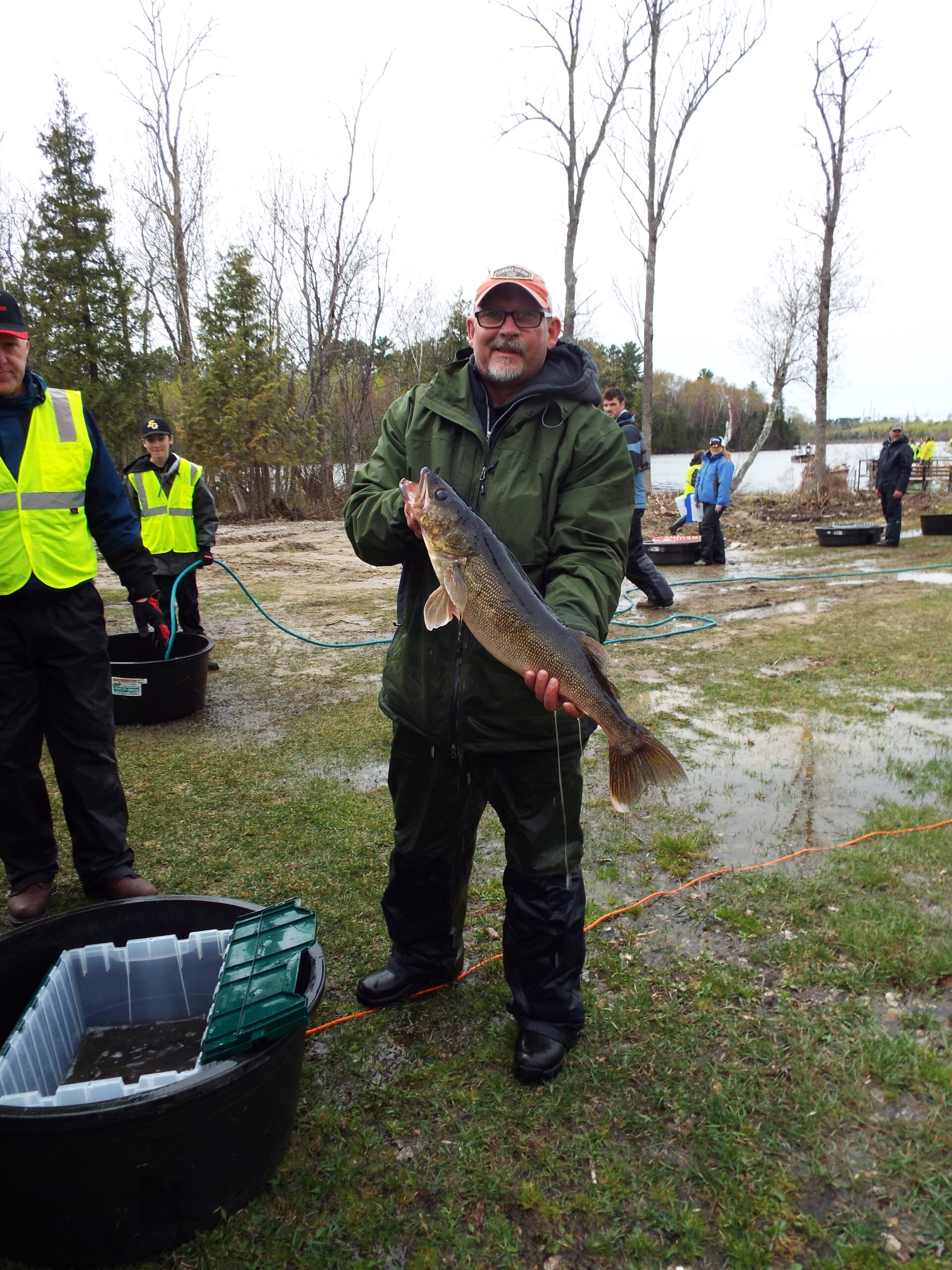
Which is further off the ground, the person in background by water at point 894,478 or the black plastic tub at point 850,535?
the person in background by water at point 894,478

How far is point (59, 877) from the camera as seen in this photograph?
4.20 metres

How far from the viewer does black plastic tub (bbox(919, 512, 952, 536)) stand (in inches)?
697

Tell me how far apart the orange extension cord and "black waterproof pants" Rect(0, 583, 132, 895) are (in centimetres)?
153

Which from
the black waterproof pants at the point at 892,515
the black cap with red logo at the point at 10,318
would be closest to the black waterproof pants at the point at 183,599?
the black cap with red logo at the point at 10,318

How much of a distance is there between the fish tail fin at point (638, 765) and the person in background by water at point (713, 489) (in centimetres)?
1151

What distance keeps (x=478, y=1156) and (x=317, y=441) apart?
82.6 ft

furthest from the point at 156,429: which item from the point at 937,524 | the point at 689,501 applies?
the point at 937,524

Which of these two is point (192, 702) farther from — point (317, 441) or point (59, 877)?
point (317, 441)

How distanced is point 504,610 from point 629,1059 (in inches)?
66.3

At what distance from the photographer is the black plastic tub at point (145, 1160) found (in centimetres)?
192

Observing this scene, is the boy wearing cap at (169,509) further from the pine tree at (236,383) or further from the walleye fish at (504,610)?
the pine tree at (236,383)

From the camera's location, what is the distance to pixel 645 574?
10477 millimetres

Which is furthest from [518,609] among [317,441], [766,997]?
[317,441]

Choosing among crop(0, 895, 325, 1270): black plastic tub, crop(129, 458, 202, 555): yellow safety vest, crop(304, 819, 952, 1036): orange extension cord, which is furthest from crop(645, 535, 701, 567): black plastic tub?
crop(0, 895, 325, 1270): black plastic tub
